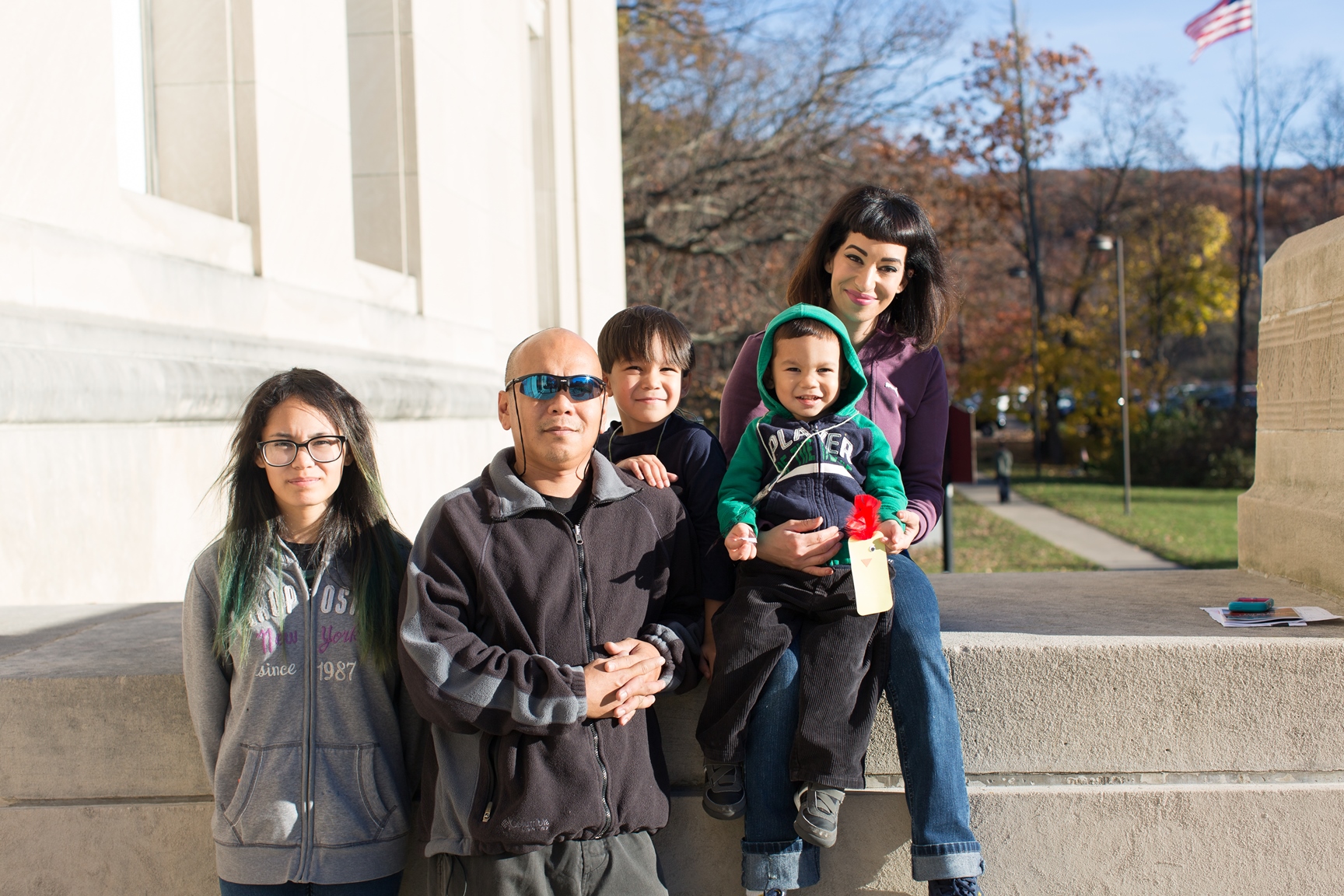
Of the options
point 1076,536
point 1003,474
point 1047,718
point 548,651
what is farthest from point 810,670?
point 1003,474

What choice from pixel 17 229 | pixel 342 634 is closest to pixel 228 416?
pixel 17 229

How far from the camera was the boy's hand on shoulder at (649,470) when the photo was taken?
10.1ft

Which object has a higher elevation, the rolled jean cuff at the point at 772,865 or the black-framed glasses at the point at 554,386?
the black-framed glasses at the point at 554,386

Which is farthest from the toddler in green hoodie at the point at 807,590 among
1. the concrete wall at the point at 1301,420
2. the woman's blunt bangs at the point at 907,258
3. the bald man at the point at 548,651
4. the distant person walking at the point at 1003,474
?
the distant person walking at the point at 1003,474

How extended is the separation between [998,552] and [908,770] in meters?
14.6

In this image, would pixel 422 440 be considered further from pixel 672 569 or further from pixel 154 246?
pixel 672 569

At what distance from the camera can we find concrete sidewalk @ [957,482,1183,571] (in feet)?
51.4

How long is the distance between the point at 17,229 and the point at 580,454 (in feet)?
10.1

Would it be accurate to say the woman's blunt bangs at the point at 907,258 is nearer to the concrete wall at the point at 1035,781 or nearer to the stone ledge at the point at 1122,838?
the concrete wall at the point at 1035,781

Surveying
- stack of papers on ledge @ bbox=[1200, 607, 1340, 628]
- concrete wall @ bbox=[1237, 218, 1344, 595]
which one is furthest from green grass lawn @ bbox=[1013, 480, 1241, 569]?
stack of papers on ledge @ bbox=[1200, 607, 1340, 628]

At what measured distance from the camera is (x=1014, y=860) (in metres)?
3.13

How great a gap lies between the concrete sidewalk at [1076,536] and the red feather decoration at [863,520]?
33.5 ft

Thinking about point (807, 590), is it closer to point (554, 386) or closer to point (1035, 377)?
point (554, 386)

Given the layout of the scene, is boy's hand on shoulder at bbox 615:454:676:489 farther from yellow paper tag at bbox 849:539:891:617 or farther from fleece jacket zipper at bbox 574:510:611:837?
yellow paper tag at bbox 849:539:891:617
